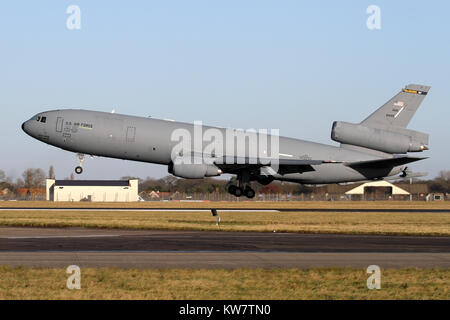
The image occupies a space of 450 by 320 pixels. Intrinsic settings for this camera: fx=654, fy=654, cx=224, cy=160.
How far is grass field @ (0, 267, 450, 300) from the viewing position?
57.5 feet

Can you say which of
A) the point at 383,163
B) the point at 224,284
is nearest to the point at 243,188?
the point at 383,163

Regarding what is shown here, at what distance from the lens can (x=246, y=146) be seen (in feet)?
164

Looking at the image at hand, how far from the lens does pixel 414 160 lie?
50.0 m

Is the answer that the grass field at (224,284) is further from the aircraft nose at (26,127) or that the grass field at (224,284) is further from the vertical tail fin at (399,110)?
the vertical tail fin at (399,110)

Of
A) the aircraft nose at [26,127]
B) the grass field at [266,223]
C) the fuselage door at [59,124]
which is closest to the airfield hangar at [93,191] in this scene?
the grass field at [266,223]

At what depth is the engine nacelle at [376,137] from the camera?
52991 millimetres

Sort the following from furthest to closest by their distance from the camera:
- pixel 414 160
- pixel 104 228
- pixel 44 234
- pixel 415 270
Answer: pixel 414 160
pixel 104 228
pixel 44 234
pixel 415 270

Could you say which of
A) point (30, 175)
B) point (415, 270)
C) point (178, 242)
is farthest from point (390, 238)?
point (30, 175)

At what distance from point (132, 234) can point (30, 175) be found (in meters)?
147

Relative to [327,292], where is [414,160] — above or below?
above

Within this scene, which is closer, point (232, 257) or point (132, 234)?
point (232, 257)

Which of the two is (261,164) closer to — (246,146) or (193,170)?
(246,146)

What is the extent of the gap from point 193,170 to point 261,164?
5.50 m
